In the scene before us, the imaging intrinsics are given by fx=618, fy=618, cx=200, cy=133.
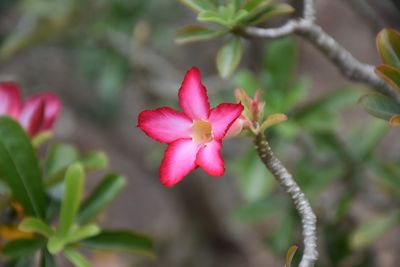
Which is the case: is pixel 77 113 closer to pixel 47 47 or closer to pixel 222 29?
pixel 47 47

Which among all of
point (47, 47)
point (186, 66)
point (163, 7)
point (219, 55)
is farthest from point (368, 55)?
point (219, 55)

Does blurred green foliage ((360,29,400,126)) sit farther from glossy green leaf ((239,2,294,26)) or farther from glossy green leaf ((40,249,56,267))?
glossy green leaf ((40,249,56,267))

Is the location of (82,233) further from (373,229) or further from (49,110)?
(373,229)

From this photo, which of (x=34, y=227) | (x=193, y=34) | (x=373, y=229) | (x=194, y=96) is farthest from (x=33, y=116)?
(x=373, y=229)

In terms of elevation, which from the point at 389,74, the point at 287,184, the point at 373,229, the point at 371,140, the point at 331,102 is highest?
the point at 389,74

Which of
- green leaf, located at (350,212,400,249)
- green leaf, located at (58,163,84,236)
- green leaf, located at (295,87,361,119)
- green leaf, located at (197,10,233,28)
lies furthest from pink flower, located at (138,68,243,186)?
green leaf, located at (350,212,400,249)
